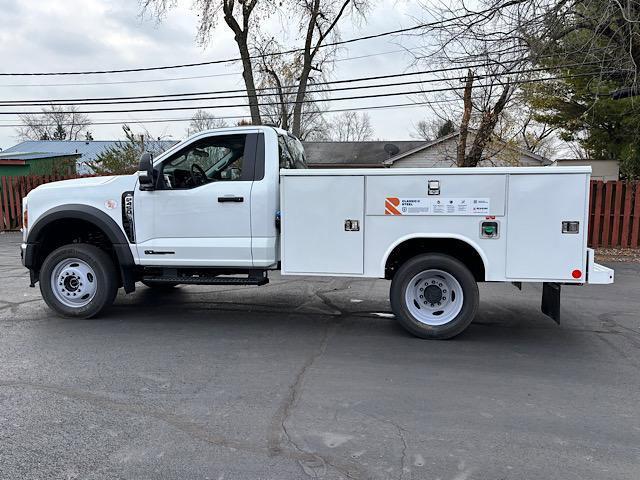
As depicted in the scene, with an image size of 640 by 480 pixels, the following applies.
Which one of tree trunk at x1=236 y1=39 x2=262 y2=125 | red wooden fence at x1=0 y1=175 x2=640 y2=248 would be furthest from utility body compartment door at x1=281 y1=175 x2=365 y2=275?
tree trunk at x1=236 y1=39 x2=262 y2=125

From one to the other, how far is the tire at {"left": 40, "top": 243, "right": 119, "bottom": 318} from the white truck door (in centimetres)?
59

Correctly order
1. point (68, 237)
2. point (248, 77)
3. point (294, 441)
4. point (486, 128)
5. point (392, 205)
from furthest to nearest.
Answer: point (248, 77) < point (486, 128) < point (68, 237) < point (392, 205) < point (294, 441)

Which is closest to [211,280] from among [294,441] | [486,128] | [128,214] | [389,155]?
[128,214]

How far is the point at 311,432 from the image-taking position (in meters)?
3.68

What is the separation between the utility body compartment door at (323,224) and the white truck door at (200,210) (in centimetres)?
55

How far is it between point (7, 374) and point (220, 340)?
6.85 feet

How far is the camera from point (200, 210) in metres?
6.22

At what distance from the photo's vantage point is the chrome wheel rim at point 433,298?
19.0 feet

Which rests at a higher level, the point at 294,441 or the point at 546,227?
the point at 546,227

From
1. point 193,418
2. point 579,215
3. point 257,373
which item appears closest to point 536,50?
point 579,215

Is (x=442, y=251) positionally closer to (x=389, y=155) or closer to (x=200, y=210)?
(x=200, y=210)

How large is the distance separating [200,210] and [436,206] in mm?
2776

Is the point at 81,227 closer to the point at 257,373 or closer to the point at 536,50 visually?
the point at 257,373

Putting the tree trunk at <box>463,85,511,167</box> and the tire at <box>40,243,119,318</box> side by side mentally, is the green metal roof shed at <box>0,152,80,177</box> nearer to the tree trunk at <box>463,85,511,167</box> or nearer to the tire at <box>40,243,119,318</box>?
the tree trunk at <box>463,85,511,167</box>
